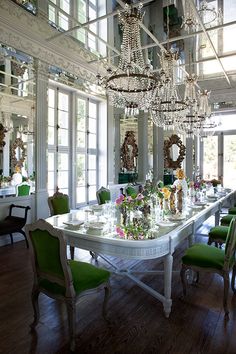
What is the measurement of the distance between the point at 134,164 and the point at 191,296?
650cm

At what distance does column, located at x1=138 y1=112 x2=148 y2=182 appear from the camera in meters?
9.50

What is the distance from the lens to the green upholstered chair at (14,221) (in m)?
4.56

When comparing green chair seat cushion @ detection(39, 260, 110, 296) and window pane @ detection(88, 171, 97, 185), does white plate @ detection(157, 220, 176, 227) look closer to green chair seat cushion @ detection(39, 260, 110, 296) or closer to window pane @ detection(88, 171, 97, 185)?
green chair seat cushion @ detection(39, 260, 110, 296)

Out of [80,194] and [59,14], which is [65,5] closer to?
[59,14]

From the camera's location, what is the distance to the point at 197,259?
2848 millimetres

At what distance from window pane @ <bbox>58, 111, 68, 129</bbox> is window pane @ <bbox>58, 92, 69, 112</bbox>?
139 millimetres

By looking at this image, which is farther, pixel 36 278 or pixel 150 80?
pixel 150 80

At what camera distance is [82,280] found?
7.43ft

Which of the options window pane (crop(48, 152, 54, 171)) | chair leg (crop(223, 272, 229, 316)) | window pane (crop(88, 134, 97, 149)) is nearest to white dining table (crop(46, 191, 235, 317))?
chair leg (crop(223, 272, 229, 316))

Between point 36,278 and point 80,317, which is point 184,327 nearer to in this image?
point 80,317

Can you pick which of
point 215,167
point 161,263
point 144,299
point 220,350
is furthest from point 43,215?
point 215,167

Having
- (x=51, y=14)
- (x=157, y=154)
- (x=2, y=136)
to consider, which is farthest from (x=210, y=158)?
(x=2, y=136)

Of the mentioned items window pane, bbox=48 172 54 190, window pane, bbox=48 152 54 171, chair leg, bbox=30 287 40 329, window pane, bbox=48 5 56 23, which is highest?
window pane, bbox=48 5 56 23

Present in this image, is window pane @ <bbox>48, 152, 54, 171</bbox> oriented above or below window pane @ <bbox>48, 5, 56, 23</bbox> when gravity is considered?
below
